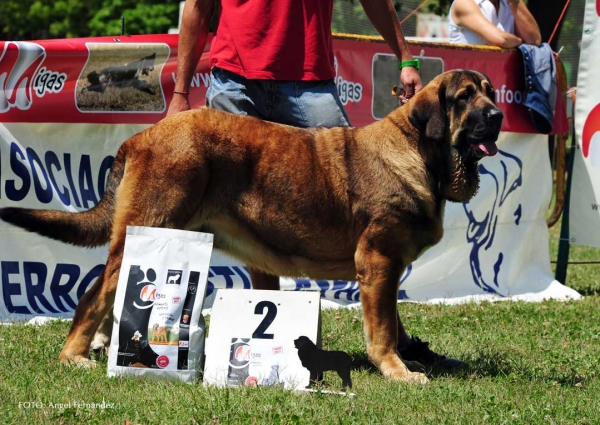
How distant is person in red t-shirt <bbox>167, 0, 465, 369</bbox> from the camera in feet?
15.4

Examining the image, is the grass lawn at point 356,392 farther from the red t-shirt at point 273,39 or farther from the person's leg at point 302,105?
the red t-shirt at point 273,39

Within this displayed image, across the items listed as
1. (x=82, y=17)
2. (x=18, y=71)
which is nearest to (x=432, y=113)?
(x=18, y=71)

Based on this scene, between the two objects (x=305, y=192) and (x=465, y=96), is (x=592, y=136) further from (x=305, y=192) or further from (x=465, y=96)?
(x=305, y=192)

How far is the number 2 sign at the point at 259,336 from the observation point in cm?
402

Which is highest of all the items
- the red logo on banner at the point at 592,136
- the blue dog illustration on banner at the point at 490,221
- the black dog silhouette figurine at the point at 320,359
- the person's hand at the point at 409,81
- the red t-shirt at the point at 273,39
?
the red t-shirt at the point at 273,39

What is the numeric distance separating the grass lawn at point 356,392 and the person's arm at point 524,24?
3.00m

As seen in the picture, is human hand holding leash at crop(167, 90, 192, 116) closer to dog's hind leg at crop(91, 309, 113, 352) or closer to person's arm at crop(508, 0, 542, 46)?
dog's hind leg at crop(91, 309, 113, 352)

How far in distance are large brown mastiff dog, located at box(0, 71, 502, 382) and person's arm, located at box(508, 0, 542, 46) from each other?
339 centimetres

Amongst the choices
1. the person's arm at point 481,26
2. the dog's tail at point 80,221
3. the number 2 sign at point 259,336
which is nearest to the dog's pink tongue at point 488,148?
the number 2 sign at point 259,336

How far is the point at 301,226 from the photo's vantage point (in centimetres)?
444

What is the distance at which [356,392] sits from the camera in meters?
4.01

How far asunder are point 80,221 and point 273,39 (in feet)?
4.62

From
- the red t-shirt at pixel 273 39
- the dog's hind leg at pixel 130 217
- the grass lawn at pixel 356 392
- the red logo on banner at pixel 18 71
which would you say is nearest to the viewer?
the grass lawn at pixel 356 392

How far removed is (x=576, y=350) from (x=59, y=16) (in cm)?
2434
